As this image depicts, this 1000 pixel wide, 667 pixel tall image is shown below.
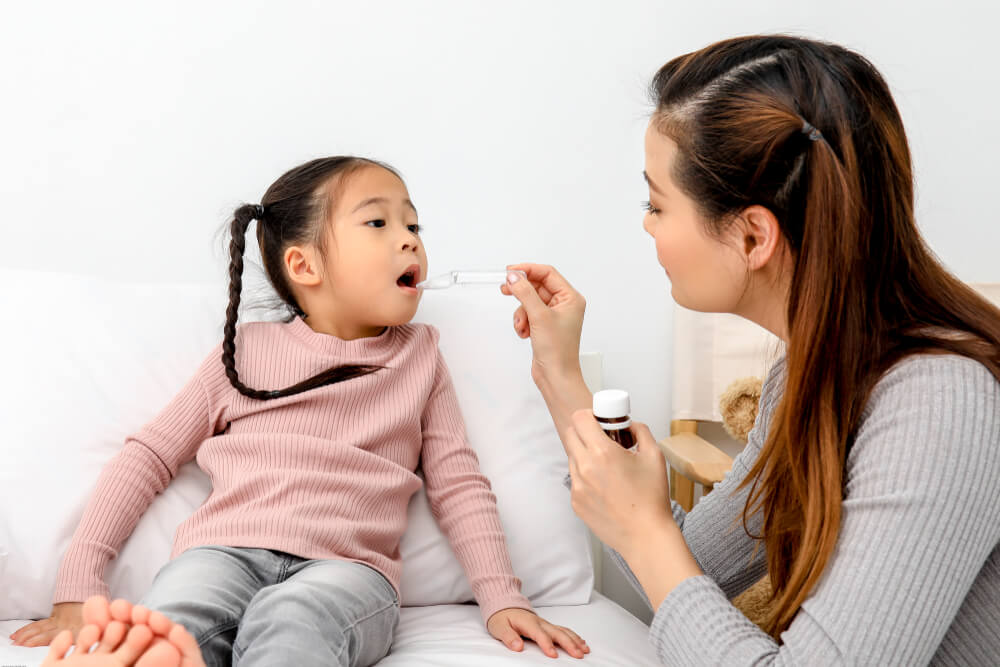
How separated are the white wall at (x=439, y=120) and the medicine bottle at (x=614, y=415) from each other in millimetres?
619

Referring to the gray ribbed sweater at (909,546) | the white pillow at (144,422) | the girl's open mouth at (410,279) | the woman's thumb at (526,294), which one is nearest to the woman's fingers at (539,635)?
the white pillow at (144,422)

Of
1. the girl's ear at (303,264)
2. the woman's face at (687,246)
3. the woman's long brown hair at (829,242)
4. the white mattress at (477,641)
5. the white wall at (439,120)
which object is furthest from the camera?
the white wall at (439,120)

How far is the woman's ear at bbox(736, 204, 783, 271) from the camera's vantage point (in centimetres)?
88

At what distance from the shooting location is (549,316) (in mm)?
1240

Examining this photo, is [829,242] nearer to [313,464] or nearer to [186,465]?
[313,464]

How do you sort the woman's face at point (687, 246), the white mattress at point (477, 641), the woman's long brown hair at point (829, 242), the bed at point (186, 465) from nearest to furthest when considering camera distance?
the woman's long brown hair at point (829, 242)
the woman's face at point (687, 246)
the white mattress at point (477, 641)
the bed at point (186, 465)

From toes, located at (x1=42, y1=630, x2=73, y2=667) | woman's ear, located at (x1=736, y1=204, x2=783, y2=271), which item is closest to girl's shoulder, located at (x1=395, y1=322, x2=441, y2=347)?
woman's ear, located at (x1=736, y1=204, x2=783, y2=271)

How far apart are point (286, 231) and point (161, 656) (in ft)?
2.64

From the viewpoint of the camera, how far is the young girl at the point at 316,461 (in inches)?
40.0

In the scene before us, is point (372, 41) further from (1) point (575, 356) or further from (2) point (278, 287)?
(1) point (575, 356)

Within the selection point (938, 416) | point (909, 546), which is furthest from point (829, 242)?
point (909, 546)

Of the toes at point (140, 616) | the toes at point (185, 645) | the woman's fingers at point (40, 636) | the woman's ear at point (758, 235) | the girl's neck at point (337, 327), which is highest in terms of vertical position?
the woman's ear at point (758, 235)

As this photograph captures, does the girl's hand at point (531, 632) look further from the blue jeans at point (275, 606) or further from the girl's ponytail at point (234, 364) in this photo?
the girl's ponytail at point (234, 364)

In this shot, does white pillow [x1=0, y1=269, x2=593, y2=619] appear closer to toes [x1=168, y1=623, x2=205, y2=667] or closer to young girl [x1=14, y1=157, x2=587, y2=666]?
young girl [x1=14, y1=157, x2=587, y2=666]
